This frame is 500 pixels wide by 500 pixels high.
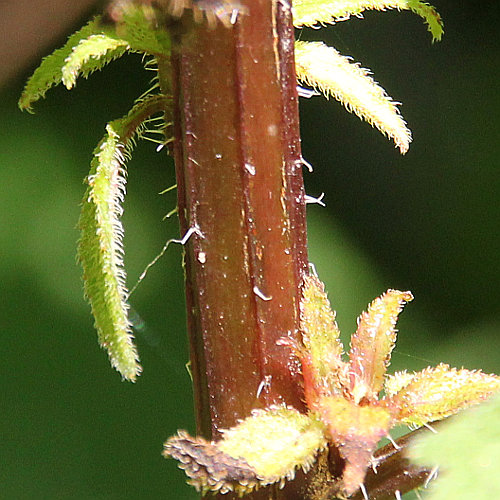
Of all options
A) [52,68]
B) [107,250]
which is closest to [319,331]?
[107,250]

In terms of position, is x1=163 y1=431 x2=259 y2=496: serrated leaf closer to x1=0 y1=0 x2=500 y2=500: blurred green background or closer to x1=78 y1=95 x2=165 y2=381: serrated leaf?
x1=78 y1=95 x2=165 y2=381: serrated leaf

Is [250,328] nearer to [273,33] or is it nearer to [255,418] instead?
[255,418]

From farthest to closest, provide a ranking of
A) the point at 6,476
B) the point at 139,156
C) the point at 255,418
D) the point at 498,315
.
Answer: the point at 498,315
the point at 139,156
the point at 6,476
the point at 255,418

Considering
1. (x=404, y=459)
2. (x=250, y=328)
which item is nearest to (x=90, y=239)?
(x=250, y=328)

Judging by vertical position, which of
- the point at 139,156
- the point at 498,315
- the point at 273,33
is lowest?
the point at 273,33

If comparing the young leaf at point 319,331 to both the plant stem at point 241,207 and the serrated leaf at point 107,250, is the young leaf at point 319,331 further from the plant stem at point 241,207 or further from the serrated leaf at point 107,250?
the serrated leaf at point 107,250

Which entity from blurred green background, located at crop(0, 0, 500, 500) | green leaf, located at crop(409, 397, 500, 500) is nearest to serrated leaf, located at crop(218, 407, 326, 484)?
green leaf, located at crop(409, 397, 500, 500)

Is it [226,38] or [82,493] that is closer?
[226,38]
